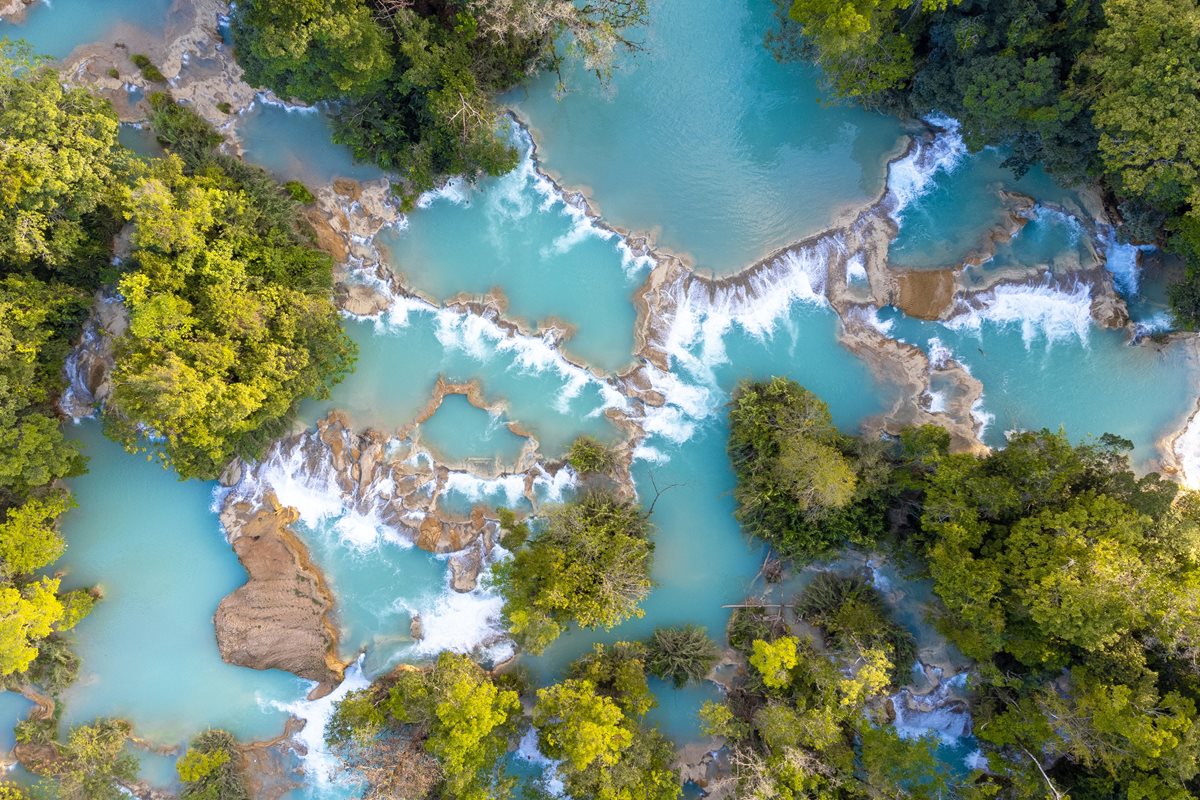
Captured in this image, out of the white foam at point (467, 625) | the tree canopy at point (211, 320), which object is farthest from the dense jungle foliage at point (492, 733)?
the tree canopy at point (211, 320)

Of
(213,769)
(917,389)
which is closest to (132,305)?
(213,769)

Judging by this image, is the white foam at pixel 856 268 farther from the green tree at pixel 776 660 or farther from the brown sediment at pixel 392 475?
the brown sediment at pixel 392 475

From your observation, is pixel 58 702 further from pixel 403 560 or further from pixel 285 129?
pixel 285 129

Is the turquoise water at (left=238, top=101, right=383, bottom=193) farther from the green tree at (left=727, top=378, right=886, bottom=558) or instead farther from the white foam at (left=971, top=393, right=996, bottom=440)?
the white foam at (left=971, top=393, right=996, bottom=440)

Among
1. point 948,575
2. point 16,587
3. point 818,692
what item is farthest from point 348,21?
point 818,692

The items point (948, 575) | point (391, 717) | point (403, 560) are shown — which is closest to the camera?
point (948, 575)

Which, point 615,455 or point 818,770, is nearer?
point 818,770
